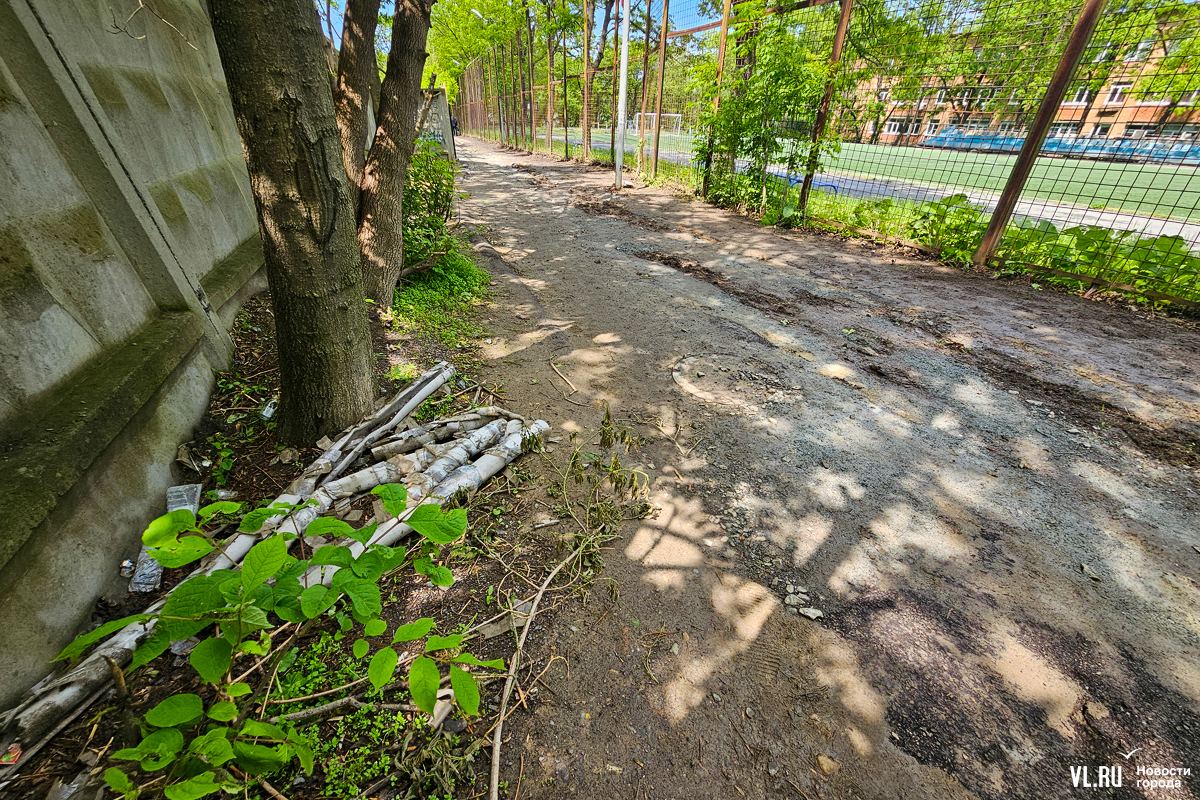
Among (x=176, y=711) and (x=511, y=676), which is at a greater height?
(x=176, y=711)

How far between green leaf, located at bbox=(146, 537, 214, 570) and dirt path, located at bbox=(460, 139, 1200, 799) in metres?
1.00

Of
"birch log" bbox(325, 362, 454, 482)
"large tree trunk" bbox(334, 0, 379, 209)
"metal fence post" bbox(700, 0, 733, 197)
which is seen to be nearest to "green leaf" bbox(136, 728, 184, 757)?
"birch log" bbox(325, 362, 454, 482)

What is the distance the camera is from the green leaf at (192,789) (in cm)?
88

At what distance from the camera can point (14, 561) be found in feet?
4.18

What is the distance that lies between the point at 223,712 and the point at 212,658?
145mm

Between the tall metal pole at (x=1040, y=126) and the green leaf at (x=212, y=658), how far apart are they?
286 inches

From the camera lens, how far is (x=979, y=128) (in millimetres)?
5816

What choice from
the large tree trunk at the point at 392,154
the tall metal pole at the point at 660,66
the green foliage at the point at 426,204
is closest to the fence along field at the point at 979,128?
the tall metal pole at the point at 660,66

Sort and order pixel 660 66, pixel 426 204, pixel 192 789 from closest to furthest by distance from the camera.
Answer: pixel 192 789 → pixel 426 204 → pixel 660 66

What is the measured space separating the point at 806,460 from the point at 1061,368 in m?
2.46

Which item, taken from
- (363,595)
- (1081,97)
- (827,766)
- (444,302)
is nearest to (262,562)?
(363,595)

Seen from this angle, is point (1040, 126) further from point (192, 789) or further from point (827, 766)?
point (192, 789)

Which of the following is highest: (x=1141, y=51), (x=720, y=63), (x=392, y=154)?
(x=720, y=63)

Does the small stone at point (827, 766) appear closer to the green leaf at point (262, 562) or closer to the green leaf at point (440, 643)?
the green leaf at point (440, 643)
